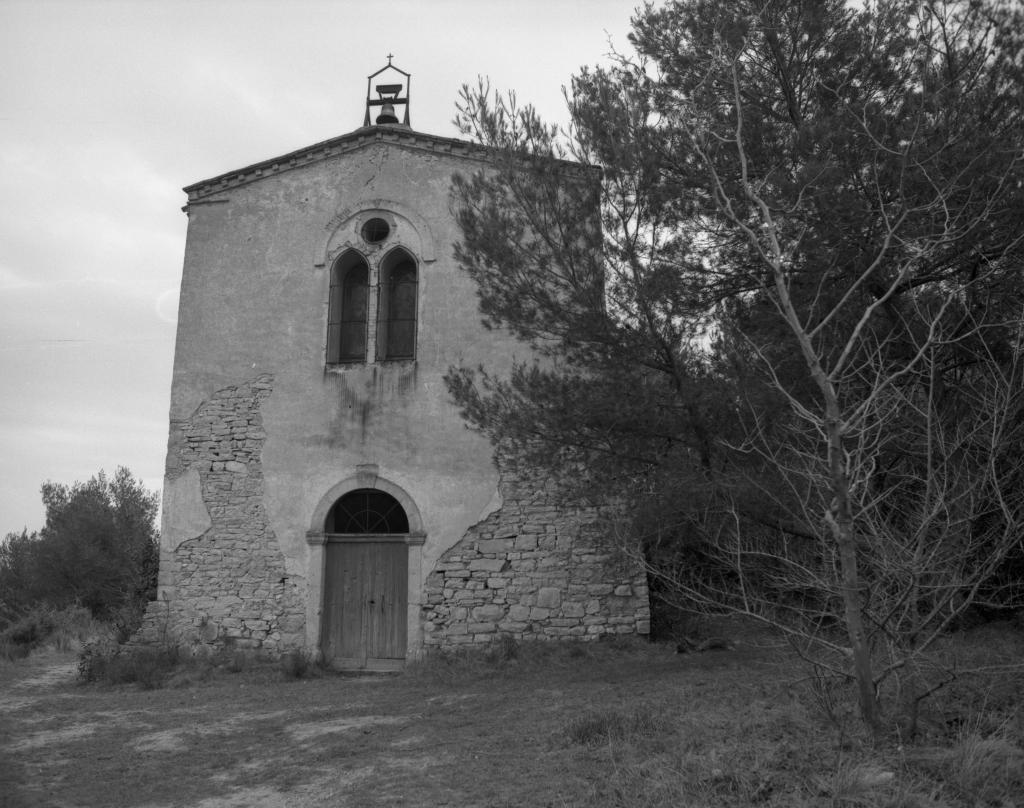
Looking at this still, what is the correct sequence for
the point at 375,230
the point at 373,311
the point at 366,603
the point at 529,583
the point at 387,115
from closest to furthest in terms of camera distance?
the point at 529,583 < the point at 366,603 < the point at 373,311 < the point at 375,230 < the point at 387,115

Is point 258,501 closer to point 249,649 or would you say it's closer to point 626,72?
point 249,649

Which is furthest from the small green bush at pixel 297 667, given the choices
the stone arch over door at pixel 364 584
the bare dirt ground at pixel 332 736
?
the stone arch over door at pixel 364 584

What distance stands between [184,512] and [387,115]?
627 cm

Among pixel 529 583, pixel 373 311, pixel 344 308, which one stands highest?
pixel 344 308

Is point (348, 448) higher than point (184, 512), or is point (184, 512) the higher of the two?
point (348, 448)

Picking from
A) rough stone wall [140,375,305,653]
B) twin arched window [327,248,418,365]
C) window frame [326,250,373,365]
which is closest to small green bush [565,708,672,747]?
rough stone wall [140,375,305,653]

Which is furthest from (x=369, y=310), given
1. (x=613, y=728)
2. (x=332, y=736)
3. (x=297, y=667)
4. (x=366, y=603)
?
(x=613, y=728)

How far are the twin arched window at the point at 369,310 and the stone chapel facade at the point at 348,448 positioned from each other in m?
0.03

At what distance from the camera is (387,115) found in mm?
12273

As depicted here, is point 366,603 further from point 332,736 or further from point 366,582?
point 332,736

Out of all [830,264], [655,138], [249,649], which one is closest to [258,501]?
[249,649]

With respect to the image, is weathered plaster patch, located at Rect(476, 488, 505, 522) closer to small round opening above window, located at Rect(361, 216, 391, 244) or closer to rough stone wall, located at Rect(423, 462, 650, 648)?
rough stone wall, located at Rect(423, 462, 650, 648)

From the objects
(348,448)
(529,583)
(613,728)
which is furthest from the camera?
(348,448)

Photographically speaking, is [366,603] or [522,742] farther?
[366,603]
